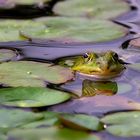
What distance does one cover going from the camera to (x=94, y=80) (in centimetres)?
286

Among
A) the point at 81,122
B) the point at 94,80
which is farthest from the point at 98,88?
the point at 81,122

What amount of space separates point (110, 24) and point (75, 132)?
1582mm

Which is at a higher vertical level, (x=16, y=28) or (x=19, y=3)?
(x=19, y=3)

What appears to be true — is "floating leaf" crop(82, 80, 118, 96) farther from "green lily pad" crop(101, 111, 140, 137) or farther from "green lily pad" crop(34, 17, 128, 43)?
"green lily pad" crop(34, 17, 128, 43)

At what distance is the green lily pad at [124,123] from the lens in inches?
82.8

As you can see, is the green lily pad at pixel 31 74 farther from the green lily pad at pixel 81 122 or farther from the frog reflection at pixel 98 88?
Result: the green lily pad at pixel 81 122

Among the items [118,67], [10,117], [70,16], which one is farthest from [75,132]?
[70,16]

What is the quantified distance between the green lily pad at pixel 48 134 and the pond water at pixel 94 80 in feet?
0.30

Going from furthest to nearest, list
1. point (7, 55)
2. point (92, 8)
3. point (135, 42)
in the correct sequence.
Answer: point (92, 8) → point (135, 42) → point (7, 55)

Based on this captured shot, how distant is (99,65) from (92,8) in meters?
1.29

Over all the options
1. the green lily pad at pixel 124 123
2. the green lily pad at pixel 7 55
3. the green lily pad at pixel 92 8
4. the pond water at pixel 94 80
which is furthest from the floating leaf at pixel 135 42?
the green lily pad at pixel 124 123

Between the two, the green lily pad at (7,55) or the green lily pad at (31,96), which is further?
the green lily pad at (7,55)

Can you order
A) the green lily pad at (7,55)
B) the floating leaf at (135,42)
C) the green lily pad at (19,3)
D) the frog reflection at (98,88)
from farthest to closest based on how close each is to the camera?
the green lily pad at (19,3), the floating leaf at (135,42), the green lily pad at (7,55), the frog reflection at (98,88)

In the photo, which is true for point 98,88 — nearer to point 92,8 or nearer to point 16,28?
point 16,28
